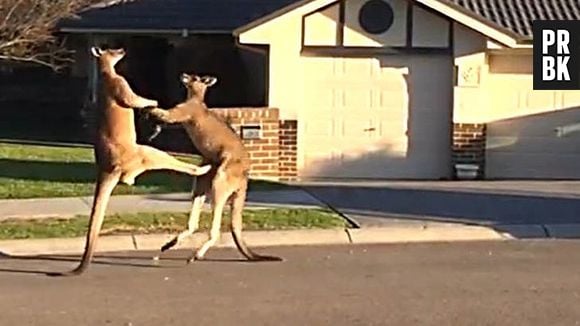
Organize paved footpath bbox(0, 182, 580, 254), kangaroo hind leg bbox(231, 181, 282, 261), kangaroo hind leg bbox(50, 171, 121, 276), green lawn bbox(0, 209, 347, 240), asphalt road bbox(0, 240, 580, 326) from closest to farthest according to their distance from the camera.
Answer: asphalt road bbox(0, 240, 580, 326)
kangaroo hind leg bbox(50, 171, 121, 276)
kangaroo hind leg bbox(231, 181, 282, 261)
paved footpath bbox(0, 182, 580, 254)
green lawn bbox(0, 209, 347, 240)

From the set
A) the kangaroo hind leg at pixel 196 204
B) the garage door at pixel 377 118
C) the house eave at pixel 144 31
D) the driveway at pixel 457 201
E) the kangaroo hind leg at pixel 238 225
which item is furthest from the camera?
the house eave at pixel 144 31

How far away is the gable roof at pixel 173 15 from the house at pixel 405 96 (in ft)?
21.7

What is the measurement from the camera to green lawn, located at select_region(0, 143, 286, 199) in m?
19.5

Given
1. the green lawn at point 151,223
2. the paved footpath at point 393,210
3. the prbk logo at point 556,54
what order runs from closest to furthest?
the paved footpath at point 393,210
the green lawn at point 151,223
the prbk logo at point 556,54

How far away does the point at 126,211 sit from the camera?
1738 cm

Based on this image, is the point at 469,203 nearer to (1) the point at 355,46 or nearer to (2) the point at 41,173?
(1) the point at 355,46

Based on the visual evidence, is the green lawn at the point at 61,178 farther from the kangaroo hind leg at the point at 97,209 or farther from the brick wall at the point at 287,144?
the kangaroo hind leg at the point at 97,209

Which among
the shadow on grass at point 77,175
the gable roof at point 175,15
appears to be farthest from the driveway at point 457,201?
the gable roof at point 175,15

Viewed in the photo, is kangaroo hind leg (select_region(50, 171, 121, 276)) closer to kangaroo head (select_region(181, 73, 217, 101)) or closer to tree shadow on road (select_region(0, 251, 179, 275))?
tree shadow on road (select_region(0, 251, 179, 275))

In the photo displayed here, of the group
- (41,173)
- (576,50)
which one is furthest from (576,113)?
(41,173)

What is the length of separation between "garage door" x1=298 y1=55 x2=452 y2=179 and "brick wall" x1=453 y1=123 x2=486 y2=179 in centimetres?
22

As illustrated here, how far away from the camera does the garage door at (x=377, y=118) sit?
22703 mm

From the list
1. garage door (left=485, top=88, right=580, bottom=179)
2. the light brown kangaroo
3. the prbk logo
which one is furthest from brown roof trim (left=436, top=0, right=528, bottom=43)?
the light brown kangaroo

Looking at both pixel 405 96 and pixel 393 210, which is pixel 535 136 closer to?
pixel 405 96
